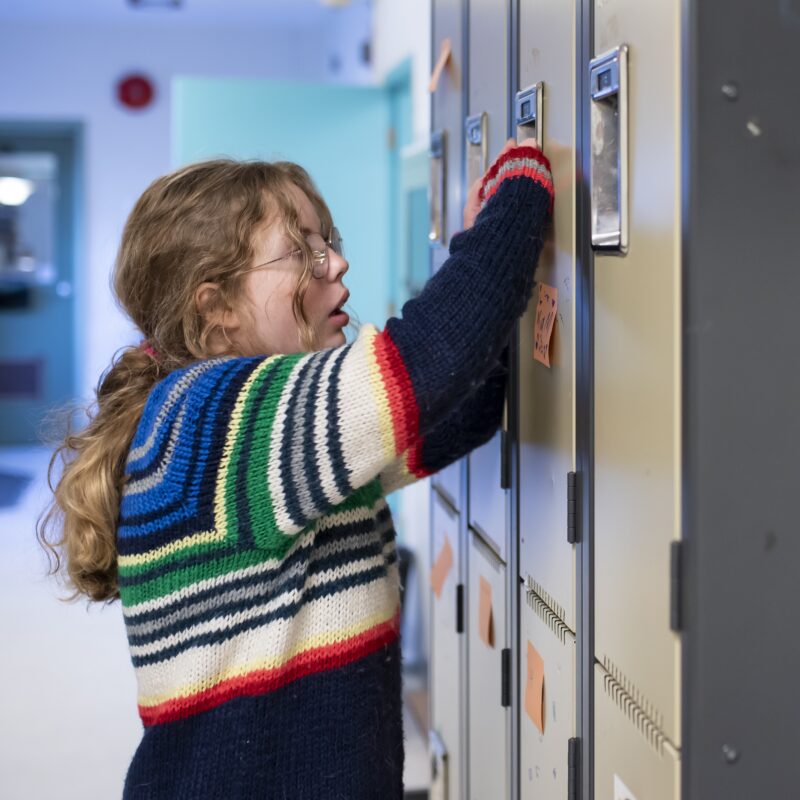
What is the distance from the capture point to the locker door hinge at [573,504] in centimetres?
127

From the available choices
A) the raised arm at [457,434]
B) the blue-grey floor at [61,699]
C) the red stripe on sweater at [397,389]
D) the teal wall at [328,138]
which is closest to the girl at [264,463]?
the red stripe on sweater at [397,389]

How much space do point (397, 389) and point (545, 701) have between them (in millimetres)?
495

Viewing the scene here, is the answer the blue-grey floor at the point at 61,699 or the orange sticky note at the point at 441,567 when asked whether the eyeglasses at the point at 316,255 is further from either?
the blue-grey floor at the point at 61,699

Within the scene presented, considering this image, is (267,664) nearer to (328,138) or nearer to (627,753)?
(627,753)

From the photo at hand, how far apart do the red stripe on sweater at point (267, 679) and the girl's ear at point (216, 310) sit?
431 millimetres

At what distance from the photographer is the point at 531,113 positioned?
1.41 metres

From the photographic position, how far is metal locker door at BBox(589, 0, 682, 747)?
3.26 feet

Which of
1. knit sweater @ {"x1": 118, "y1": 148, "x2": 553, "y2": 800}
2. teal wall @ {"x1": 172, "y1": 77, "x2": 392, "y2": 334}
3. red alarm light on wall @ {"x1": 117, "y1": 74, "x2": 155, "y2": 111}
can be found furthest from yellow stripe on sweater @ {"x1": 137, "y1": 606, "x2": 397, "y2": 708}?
red alarm light on wall @ {"x1": 117, "y1": 74, "x2": 155, "y2": 111}

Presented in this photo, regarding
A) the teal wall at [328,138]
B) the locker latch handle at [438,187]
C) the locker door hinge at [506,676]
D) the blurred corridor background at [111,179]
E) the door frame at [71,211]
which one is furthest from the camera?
the door frame at [71,211]

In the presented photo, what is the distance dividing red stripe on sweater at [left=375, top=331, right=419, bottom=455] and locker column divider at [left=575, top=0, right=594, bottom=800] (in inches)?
7.5

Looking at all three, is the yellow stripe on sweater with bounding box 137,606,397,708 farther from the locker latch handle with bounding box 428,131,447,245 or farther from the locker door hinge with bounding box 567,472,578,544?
the locker latch handle with bounding box 428,131,447,245

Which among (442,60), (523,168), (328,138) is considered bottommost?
(523,168)

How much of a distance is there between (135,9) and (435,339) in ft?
21.7

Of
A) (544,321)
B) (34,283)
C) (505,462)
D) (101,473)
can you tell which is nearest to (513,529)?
(505,462)
